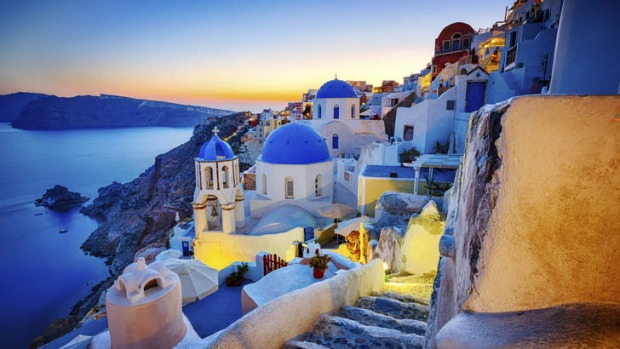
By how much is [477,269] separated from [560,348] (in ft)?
1.53

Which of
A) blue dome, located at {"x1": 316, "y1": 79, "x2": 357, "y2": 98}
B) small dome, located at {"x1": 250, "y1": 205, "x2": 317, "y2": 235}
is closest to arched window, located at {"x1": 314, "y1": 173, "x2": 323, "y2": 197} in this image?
small dome, located at {"x1": 250, "y1": 205, "x2": 317, "y2": 235}

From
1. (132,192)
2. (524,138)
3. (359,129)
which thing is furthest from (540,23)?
(132,192)

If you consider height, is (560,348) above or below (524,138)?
below

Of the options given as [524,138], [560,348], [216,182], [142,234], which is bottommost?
[142,234]

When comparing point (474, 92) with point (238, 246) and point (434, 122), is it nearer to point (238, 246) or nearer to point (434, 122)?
point (434, 122)

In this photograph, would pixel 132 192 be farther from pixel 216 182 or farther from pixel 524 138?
pixel 524 138

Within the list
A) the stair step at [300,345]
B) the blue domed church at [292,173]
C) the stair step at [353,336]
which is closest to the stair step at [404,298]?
the stair step at [353,336]

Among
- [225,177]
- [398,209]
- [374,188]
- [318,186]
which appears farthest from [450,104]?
[225,177]

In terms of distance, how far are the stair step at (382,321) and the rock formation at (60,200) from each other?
59406 mm

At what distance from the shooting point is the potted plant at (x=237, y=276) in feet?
31.9

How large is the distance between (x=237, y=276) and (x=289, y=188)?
296 inches

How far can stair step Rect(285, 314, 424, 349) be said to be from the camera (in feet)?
10.3

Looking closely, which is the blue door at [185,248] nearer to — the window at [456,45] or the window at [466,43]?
the window at [456,45]

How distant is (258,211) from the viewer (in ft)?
54.3
